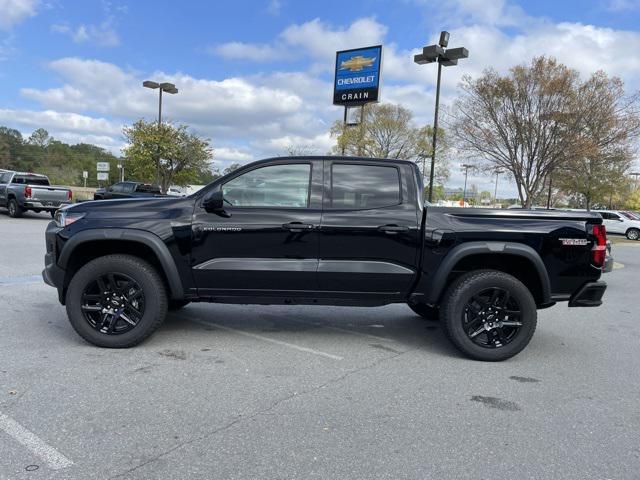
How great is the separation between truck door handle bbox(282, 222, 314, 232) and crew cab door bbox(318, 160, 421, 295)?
0.13m

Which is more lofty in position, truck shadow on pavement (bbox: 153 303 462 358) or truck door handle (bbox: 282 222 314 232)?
truck door handle (bbox: 282 222 314 232)

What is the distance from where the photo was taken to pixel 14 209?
19.6 m

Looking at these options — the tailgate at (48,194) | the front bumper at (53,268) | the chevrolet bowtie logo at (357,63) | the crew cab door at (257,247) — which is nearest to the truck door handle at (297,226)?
the crew cab door at (257,247)

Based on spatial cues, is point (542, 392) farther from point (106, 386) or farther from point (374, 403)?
point (106, 386)

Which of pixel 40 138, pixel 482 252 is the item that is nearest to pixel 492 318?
pixel 482 252

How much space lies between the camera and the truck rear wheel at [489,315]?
468 centimetres

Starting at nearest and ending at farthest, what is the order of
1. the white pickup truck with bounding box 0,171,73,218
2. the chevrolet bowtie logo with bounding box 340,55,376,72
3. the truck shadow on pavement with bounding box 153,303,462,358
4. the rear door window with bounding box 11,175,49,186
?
1. the truck shadow on pavement with bounding box 153,303,462,358
2. the white pickup truck with bounding box 0,171,73,218
3. the rear door window with bounding box 11,175,49,186
4. the chevrolet bowtie logo with bounding box 340,55,376,72

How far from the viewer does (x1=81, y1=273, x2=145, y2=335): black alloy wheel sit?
185 inches

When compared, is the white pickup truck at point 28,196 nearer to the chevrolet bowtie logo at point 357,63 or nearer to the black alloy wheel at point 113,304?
the chevrolet bowtie logo at point 357,63

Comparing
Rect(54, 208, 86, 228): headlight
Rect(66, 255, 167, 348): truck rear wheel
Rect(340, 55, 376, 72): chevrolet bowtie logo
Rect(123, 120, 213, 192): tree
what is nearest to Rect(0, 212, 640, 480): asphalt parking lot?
Rect(66, 255, 167, 348): truck rear wheel

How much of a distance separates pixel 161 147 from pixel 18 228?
16279mm

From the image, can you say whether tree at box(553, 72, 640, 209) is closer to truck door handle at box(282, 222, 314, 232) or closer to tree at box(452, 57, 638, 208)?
tree at box(452, 57, 638, 208)

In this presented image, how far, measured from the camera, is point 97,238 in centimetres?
459

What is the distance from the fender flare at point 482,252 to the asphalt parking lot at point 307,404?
78 centimetres
